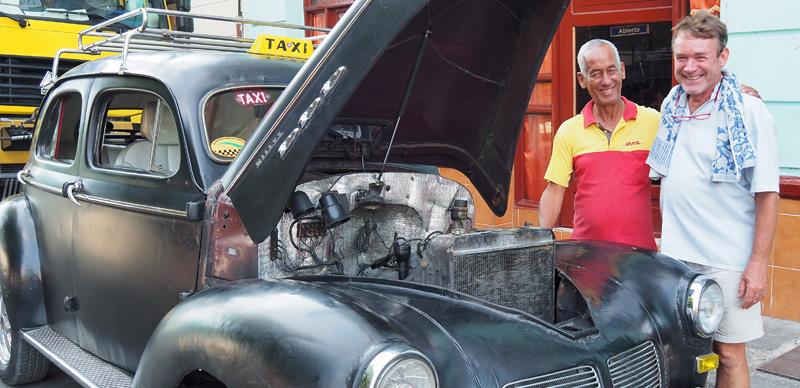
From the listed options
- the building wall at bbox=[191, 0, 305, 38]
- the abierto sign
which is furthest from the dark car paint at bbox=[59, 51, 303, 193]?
the building wall at bbox=[191, 0, 305, 38]

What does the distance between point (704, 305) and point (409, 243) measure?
1.22m

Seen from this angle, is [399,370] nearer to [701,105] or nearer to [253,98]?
[253,98]

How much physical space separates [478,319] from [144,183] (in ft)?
5.54

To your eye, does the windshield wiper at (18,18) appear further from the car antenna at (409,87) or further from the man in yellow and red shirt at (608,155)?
the man in yellow and red shirt at (608,155)

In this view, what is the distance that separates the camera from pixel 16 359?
4.51 meters

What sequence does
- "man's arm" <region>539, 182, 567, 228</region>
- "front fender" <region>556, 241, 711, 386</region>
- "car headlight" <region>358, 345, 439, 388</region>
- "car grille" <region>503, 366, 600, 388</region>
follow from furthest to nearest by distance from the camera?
"man's arm" <region>539, 182, 567, 228</region> < "front fender" <region>556, 241, 711, 386</region> < "car grille" <region>503, 366, 600, 388</region> < "car headlight" <region>358, 345, 439, 388</region>

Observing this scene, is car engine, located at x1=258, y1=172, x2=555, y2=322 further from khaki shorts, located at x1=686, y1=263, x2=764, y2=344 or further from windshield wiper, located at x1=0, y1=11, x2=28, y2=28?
windshield wiper, located at x1=0, y1=11, x2=28, y2=28

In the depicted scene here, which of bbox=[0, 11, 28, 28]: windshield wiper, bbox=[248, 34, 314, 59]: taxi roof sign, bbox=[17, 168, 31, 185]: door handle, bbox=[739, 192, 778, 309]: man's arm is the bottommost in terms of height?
bbox=[739, 192, 778, 309]: man's arm

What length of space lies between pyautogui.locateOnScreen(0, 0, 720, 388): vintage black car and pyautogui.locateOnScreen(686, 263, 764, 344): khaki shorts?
0.50 ft

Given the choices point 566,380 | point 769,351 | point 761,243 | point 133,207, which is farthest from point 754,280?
point 133,207

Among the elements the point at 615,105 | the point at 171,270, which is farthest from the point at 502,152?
the point at 171,270

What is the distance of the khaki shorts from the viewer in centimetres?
319

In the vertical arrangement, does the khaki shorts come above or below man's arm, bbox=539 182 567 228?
below

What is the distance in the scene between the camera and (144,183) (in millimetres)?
3463
